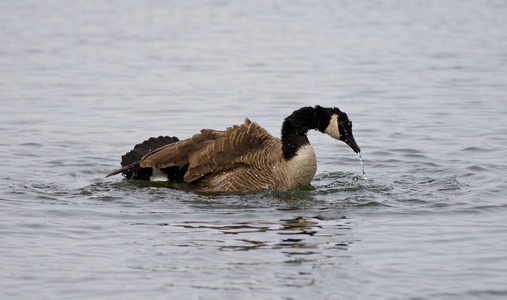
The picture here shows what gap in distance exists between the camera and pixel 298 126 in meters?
10.9

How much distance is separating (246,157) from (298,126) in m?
0.86

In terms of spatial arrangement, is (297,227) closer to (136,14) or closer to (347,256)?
(347,256)

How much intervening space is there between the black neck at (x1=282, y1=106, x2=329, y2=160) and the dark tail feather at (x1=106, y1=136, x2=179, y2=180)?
1724mm

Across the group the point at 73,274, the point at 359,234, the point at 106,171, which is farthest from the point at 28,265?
the point at 106,171

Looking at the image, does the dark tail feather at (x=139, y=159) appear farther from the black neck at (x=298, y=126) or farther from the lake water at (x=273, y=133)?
the black neck at (x=298, y=126)

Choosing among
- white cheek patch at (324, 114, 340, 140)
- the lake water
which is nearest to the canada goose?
white cheek patch at (324, 114, 340, 140)

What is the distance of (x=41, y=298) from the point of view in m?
7.01

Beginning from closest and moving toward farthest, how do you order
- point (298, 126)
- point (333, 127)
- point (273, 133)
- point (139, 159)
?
point (298, 126)
point (333, 127)
point (139, 159)
point (273, 133)

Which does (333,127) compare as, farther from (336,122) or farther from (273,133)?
(273,133)

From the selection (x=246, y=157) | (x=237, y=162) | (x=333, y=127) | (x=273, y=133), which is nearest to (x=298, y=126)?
(x=333, y=127)

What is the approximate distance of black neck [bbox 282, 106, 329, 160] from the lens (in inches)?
425

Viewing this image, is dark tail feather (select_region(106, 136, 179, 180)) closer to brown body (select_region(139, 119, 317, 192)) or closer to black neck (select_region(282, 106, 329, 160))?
brown body (select_region(139, 119, 317, 192))

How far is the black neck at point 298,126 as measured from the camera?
10789 mm

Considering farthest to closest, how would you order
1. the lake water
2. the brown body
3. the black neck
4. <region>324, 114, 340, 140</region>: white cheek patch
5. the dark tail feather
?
the dark tail feather, <region>324, 114, 340, 140</region>: white cheek patch, the black neck, the brown body, the lake water
